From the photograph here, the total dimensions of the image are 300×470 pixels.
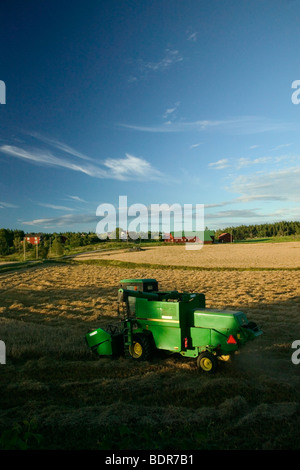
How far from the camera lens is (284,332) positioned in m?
13.2

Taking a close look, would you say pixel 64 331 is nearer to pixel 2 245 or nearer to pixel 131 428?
pixel 131 428

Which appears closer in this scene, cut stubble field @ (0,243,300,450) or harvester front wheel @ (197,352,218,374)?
cut stubble field @ (0,243,300,450)

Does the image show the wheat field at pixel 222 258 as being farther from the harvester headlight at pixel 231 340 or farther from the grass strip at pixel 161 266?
the harvester headlight at pixel 231 340

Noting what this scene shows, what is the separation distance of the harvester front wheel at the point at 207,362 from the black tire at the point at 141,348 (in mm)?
1591

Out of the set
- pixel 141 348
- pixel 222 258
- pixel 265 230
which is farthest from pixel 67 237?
pixel 141 348

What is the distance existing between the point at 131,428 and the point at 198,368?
11.5ft

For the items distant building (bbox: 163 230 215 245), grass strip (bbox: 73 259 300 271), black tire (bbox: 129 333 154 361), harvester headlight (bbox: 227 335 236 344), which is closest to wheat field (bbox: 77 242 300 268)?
grass strip (bbox: 73 259 300 271)

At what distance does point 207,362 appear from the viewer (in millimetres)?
9188

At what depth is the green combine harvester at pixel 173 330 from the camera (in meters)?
8.98

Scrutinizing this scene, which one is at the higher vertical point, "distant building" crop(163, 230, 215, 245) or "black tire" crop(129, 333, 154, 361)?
"distant building" crop(163, 230, 215, 245)

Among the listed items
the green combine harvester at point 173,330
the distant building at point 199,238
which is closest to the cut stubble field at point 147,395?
the green combine harvester at point 173,330

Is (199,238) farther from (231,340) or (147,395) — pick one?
(147,395)

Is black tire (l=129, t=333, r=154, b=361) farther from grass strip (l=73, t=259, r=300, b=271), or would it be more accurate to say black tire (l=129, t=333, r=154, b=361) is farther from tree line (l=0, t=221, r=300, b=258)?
tree line (l=0, t=221, r=300, b=258)

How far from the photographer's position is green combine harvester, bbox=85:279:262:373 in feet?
29.5
